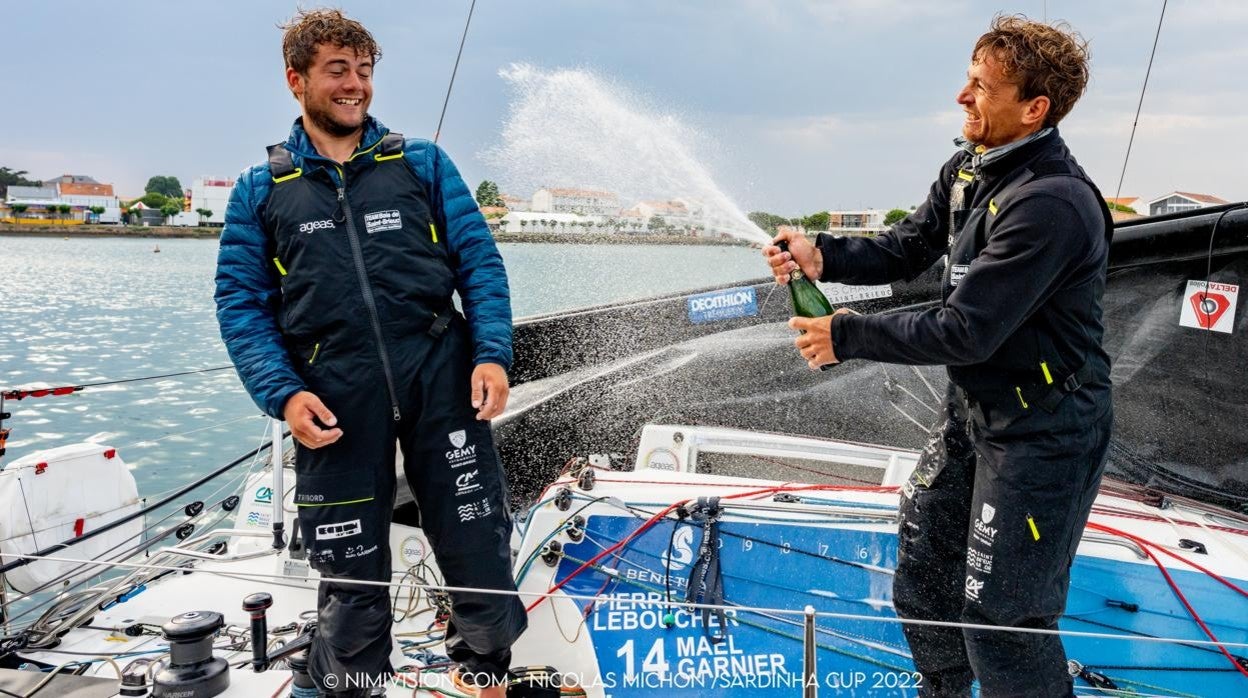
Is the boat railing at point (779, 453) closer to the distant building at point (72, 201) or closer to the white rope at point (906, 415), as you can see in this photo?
the white rope at point (906, 415)

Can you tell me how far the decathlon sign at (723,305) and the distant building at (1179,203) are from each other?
5.54 ft

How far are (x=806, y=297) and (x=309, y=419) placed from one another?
1.30 metres

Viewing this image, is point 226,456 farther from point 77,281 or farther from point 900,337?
point 77,281

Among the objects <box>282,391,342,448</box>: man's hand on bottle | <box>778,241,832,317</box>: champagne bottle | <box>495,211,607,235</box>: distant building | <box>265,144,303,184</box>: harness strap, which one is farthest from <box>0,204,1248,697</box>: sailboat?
<box>495,211,607,235</box>: distant building

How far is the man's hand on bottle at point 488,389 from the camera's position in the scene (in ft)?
7.35

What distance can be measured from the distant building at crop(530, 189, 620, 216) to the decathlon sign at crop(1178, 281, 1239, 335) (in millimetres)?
2739

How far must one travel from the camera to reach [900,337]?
6.35 feet

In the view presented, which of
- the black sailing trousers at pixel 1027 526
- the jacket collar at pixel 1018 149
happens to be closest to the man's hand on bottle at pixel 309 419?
the black sailing trousers at pixel 1027 526

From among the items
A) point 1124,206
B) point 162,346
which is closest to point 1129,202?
point 1124,206

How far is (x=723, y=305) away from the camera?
14.0 feet

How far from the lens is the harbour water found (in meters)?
10.5

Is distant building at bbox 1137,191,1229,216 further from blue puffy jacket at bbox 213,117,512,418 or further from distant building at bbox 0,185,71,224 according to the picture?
distant building at bbox 0,185,71,224

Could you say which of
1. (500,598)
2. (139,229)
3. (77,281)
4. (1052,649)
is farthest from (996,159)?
(139,229)

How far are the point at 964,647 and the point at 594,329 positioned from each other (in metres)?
2.53
